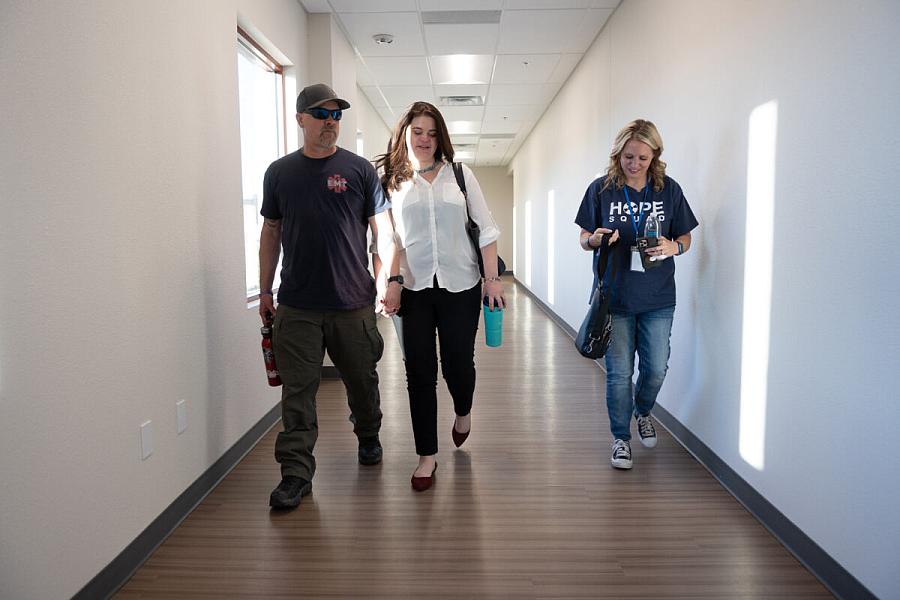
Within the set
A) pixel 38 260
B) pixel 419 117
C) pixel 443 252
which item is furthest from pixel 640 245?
pixel 38 260

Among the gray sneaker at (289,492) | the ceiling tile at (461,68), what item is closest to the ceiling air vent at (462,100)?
the ceiling tile at (461,68)

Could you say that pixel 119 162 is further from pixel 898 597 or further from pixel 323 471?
pixel 898 597

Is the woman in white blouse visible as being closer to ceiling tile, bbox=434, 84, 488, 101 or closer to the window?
the window

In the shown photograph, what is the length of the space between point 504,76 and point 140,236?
17.3ft

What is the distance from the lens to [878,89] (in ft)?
5.77

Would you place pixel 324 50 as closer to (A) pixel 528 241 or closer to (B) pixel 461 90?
(B) pixel 461 90

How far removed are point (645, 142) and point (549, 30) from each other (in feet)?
9.32

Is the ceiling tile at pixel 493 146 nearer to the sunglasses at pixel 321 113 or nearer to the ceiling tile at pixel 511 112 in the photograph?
the ceiling tile at pixel 511 112

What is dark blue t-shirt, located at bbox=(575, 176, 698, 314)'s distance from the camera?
2.82m

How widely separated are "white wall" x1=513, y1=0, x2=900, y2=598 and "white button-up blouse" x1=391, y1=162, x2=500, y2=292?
997 mm

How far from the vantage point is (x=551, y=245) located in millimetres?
8070

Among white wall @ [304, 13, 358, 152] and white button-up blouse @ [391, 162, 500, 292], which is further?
white wall @ [304, 13, 358, 152]

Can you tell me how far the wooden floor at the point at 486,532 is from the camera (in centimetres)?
198

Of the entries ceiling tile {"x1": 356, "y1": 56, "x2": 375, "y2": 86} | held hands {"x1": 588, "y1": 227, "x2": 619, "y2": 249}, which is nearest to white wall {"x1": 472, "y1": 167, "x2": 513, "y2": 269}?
ceiling tile {"x1": 356, "y1": 56, "x2": 375, "y2": 86}
